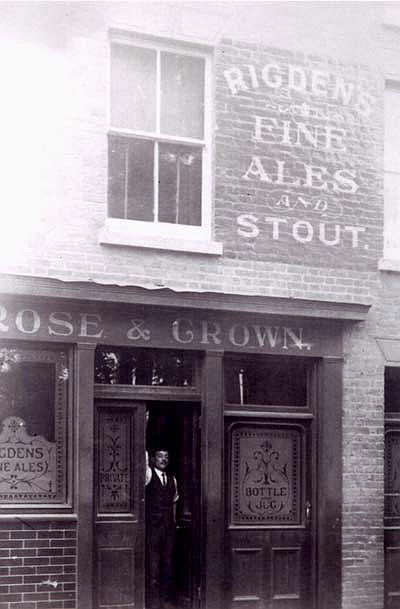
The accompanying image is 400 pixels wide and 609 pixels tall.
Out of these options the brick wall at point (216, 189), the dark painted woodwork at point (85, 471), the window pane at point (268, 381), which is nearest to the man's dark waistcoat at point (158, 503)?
the dark painted woodwork at point (85, 471)

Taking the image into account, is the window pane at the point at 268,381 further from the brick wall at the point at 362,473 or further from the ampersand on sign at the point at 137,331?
the ampersand on sign at the point at 137,331

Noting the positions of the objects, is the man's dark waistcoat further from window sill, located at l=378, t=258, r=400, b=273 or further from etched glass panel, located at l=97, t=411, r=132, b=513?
window sill, located at l=378, t=258, r=400, b=273

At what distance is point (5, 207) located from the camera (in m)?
10.4

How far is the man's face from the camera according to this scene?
1130cm

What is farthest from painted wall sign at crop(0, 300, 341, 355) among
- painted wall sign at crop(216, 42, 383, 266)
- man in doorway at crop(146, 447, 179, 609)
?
man in doorway at crop(146, 447, 179, 609)

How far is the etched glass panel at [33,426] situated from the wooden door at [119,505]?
414 millimetres

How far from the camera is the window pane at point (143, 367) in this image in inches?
429

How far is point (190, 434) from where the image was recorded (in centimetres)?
1148

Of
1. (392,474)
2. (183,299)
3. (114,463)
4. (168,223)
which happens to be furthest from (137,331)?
(392,474)

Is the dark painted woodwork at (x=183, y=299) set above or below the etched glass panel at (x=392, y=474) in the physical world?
above

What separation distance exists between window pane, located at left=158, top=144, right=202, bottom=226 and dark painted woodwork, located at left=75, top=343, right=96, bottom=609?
1.73 metres

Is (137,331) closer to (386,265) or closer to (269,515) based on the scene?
(269,515)

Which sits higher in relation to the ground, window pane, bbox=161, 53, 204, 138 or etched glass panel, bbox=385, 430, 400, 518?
window pane, bbox=161, 53, 204, 138

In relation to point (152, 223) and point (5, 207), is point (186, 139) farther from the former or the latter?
point (5, 207)
